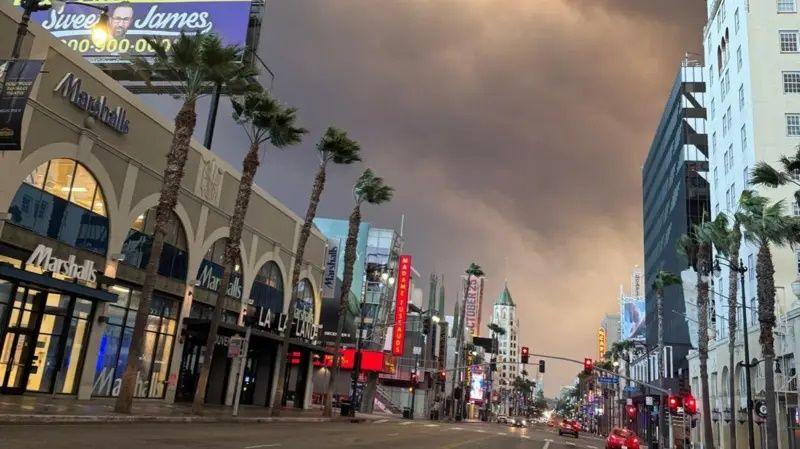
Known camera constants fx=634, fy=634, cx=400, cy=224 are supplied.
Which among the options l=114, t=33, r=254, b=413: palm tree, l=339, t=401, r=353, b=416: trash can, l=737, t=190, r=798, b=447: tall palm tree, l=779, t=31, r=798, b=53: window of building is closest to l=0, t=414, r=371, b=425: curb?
l=114, t=33, r=254, b=413: palm tree

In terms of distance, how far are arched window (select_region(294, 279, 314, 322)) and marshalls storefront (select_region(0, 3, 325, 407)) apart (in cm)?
825

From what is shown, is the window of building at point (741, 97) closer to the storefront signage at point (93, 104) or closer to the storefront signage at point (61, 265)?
the storefront signage at point (93, 104)

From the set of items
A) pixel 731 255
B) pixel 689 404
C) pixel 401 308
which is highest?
pixel 731 255

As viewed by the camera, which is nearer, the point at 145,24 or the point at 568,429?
the point at 145,24

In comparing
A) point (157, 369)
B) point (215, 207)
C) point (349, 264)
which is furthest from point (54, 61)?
point (349, 264)

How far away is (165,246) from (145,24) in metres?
16.1

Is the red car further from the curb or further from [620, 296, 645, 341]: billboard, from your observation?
[620, 296, 645, 341]: billboard

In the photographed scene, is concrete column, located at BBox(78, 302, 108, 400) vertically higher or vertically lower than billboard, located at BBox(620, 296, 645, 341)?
lower

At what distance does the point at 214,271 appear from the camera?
118 ft

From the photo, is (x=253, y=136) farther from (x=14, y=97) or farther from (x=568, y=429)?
(x=568, y=429)

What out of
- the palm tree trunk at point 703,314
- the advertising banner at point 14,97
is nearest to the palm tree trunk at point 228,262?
the advertising banner at point 14,97

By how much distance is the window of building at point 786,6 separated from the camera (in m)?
55.2

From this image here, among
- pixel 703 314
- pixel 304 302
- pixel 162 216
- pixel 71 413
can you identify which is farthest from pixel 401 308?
pixel 71 413

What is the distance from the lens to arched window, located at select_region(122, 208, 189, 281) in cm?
2880
